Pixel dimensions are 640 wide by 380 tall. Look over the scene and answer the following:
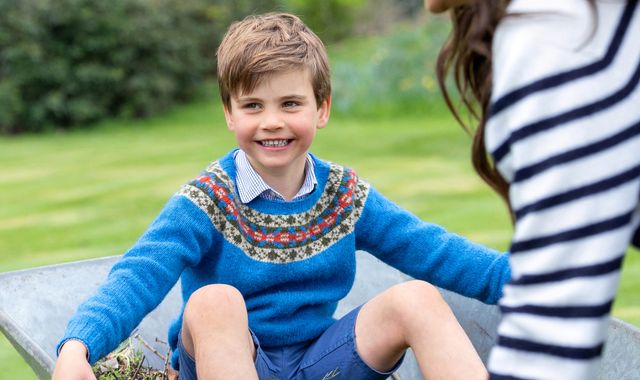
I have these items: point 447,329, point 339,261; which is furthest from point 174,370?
point 447,329

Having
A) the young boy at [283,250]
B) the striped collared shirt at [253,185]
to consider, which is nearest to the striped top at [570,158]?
the young boy at [283,250]

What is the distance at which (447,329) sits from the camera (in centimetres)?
200

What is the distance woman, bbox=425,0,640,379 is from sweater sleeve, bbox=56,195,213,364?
3.28ft

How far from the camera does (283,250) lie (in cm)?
230

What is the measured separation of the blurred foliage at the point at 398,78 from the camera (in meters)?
9.21

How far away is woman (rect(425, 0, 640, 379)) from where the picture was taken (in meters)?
1.17

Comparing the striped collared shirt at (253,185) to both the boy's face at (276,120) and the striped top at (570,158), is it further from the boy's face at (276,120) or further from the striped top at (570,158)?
the striped top at (570,158)

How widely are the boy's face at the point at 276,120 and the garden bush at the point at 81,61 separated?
786 cm

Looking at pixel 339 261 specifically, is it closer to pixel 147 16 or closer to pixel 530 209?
pixel 530 209

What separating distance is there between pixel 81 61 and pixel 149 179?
356 centimetres

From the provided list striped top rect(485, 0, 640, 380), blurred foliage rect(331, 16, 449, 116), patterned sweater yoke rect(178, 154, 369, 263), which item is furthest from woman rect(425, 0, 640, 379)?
blurred foliage rect(331, 16, 449, 116)

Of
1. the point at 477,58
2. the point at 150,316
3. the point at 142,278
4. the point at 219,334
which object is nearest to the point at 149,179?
the point at 150,316

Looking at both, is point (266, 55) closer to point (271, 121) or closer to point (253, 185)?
point (271, 121)

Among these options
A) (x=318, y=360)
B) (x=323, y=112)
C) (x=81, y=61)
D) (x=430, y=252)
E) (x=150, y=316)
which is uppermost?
(x=323, y=112)
